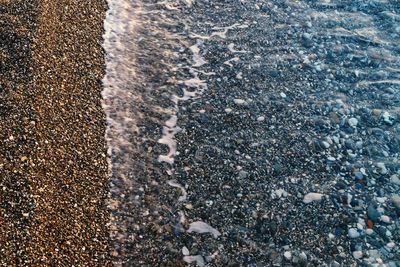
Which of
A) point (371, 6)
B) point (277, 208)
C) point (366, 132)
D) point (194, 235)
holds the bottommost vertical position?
point (194, 235)

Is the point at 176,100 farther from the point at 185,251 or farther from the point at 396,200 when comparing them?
the point at 396,200

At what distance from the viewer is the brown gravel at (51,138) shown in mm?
3299

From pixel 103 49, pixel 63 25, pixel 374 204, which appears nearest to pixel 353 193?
pixel 374 204

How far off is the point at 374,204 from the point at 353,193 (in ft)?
0.84

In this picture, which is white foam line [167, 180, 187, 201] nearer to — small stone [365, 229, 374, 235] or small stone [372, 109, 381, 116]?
small stone [365, 229, 374, 235]

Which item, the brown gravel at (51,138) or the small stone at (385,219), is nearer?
the brown gravel at (51,138)

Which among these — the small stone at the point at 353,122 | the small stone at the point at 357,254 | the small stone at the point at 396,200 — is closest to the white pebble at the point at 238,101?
the small stone at the point at 353,122

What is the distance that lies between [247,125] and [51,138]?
257 centimetres

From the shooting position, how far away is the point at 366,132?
4.77 meters

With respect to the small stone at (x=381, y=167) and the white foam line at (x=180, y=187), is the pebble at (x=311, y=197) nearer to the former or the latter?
the small stone at (x=381, y=167)

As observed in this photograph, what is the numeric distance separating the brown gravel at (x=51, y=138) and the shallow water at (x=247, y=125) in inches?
10.2

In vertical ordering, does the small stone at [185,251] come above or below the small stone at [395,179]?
below

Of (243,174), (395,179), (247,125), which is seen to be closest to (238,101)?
(247,125)

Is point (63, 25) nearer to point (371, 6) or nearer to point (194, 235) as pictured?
point (194, 235)
